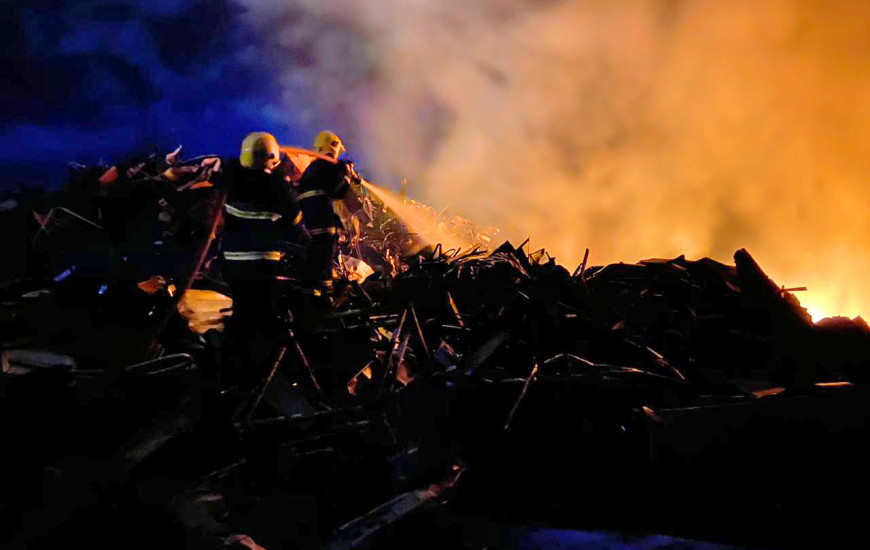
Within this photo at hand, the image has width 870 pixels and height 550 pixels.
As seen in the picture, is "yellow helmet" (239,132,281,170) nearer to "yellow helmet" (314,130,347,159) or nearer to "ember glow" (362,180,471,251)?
"yellow helmet" (314,130,347,159)

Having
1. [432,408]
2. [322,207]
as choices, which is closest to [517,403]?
[432,408]

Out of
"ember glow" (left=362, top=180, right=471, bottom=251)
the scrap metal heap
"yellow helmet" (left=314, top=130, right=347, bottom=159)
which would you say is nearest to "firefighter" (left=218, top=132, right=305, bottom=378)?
the scrap metal heap

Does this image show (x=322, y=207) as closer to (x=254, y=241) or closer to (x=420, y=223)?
Result: (x=254, y=241)

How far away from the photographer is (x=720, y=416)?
2.22 metres

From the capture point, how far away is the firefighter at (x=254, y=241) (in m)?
4.14

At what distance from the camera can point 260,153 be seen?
506cm

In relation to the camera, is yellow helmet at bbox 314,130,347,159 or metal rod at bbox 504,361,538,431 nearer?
metal rod at bbox 504,361,538,431

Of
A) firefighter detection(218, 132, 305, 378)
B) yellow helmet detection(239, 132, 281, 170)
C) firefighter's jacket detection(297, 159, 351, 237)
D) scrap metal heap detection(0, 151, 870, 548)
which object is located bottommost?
scrap metal heap detection(0, 151, 870, 548)

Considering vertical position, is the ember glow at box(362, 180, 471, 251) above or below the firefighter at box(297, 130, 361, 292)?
above

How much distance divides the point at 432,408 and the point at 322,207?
3040 millimetres

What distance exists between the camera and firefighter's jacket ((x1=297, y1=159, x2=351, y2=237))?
4883mm

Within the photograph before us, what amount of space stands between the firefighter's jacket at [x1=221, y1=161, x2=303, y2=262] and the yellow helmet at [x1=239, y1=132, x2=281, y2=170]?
0.71 metres

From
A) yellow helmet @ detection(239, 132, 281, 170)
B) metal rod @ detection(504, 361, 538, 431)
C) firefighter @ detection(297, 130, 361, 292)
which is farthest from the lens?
yellow helmet @ detection(239, 132, 281, 170)

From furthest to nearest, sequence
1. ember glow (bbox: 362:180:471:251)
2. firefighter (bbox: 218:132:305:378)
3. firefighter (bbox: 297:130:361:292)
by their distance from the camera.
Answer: ember glow (bbox: 362:180:471:251) < firefighter (bbox: 297:130:361:292) < firefighter (bbox: 218:132:305:378)
